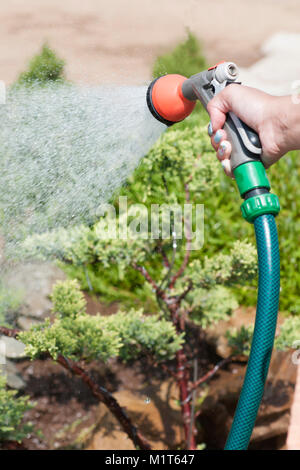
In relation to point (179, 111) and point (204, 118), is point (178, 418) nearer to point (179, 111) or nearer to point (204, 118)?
point (179, 111)

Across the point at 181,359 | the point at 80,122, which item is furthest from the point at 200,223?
the point at 80,122

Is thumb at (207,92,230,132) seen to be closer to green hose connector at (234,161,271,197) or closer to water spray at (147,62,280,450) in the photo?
water spray at (147,62,280,450)

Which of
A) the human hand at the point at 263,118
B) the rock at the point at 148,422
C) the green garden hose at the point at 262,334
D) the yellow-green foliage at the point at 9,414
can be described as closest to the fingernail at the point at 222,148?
the human hand at the point at 263,118

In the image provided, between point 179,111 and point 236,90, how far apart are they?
0.20 m

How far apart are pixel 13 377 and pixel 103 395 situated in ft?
2.84

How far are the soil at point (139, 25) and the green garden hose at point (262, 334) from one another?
4490mm

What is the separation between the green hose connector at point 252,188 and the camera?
3.43ft

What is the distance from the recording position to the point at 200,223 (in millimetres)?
2863

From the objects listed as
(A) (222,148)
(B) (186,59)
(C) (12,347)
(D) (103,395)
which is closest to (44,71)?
(C) (12,347)

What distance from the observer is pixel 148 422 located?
221 centimetres

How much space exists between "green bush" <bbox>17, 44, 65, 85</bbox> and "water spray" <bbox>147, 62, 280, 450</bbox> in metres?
1.30

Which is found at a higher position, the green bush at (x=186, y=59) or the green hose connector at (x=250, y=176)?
the green bush at (x=186, y=59)

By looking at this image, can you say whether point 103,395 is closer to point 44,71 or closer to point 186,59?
point 44,71

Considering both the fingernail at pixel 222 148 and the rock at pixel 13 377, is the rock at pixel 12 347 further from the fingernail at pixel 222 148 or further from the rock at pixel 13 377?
the fingernail at pixel 222 148
